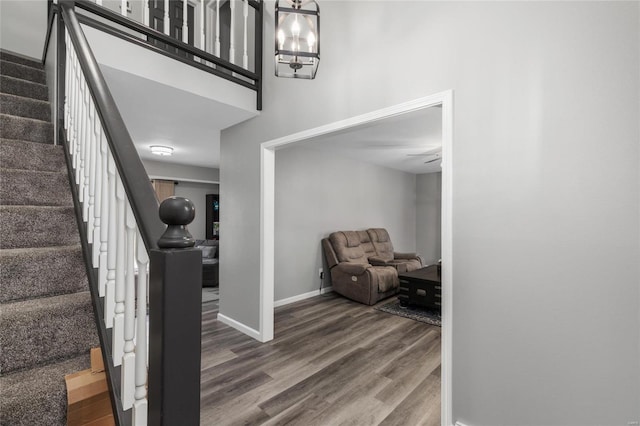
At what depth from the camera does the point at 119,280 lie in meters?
0.82

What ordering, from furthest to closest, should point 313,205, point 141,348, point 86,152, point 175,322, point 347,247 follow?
1. point 347,247
2. point 313,205
3. point 86,152
4. point 141,348
5. point 175,322

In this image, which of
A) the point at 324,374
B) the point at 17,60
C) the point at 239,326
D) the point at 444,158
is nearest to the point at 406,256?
the point at 239,326

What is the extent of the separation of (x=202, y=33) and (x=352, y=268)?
135 inches

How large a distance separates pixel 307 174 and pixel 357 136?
1.03m

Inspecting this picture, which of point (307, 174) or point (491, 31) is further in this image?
point (307, 174)

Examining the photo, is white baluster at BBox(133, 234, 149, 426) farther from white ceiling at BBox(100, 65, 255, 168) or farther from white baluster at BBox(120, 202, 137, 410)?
white ceiling at BBox(100, 65, 255, 168)

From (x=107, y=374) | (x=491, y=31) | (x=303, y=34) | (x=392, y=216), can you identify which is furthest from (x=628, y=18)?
(x=392, y=216)

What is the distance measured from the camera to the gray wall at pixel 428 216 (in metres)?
7.12

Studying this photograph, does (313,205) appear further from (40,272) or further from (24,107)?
(40,272)

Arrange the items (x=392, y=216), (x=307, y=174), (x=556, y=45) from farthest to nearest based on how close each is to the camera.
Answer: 1. (x=392, y=216)
2. (x=307, y=174)
3. (x=556, y=45)

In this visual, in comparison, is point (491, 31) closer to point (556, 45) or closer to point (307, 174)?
point (556, 45)

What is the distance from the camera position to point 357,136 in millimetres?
4172

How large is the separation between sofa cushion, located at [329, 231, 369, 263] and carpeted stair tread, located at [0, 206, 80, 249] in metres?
3.73

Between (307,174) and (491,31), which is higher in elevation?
(491,31)
